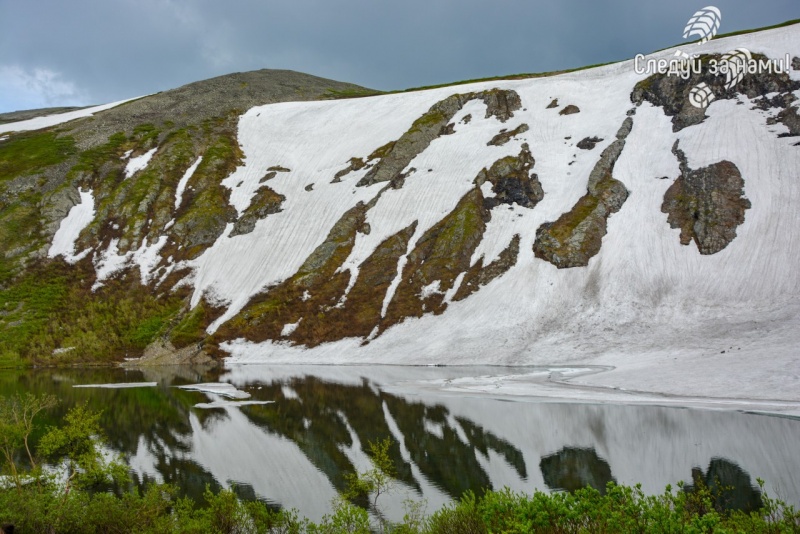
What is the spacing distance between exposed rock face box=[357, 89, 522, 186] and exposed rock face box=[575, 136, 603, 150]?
16.9 metres

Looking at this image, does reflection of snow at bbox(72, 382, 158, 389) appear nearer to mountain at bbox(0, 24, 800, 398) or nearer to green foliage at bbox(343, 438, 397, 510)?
mountain at bbox(0, 24, 800, 398)

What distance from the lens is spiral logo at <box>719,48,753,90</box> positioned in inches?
3263

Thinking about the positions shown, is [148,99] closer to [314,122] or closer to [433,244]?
[314,122]

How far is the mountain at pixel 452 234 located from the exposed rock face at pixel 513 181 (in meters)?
0.34

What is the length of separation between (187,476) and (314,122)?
109 metres

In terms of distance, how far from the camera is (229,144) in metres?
113

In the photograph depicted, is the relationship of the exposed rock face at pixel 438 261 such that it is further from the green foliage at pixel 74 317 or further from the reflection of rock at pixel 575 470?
the reflection of rock at pixel 575 470

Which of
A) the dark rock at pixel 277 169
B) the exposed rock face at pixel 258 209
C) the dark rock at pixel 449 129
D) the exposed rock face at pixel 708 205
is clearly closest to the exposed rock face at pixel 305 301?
the exposed rock face at pixel 258 209

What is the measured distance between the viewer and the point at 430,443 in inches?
979

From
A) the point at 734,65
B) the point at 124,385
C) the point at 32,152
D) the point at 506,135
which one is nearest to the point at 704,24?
the point at 734,65

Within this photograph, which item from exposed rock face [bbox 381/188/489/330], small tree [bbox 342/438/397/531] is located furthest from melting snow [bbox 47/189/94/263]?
small tree [bbox 342/438/397/531]

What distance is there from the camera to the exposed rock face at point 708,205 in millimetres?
61094

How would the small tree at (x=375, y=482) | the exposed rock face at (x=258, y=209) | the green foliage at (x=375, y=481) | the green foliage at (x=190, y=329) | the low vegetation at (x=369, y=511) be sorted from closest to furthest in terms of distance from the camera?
the low vegetation at (x=369, y=511)
the small tree at (x=375, y=482)
the green foliage at (x=375, y=481)
the green foliage at (x=190, y=329)
the exposed rock face at (x=258, y=209)

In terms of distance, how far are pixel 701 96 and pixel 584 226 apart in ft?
115
